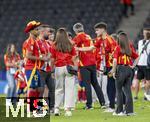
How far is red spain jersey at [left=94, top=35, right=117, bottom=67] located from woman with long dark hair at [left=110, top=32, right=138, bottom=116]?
2100mm

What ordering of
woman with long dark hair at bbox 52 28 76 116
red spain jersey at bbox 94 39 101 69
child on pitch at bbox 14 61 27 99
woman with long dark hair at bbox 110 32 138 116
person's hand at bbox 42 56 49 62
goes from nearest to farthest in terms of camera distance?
1. woman with long dark hair at bbox 110 32 138 116
2. person's hand at bbox 42 56 49 62
3. woman with long dark hair at bbox 52 28 76 116
4. red spain jersey at bbox 94 39 101 69
5. child on pitch at bbox 14 61 27 99

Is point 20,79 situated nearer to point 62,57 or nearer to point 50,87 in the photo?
point 50,87

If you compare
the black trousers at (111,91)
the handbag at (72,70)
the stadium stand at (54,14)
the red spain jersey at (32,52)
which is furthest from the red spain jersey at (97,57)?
the stadium stand at (54,14)

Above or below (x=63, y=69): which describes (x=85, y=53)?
above

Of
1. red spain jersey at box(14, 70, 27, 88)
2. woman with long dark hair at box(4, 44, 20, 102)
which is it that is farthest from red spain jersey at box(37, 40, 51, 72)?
red spain jersey at box(14, 70, 27, 88)

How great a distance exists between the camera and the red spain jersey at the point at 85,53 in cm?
1946

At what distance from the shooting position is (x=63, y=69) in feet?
59.7

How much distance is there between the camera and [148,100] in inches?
914

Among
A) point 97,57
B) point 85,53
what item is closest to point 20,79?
point 97,57

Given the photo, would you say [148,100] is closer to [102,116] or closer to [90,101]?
[90,101]

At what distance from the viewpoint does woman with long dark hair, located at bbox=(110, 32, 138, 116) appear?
57.4 ft

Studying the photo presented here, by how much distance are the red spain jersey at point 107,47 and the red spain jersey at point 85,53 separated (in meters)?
0.27

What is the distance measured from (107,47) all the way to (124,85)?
7.74ft

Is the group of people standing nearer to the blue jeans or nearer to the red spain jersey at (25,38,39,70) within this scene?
the red spain jersey at (25,38,39,70)
